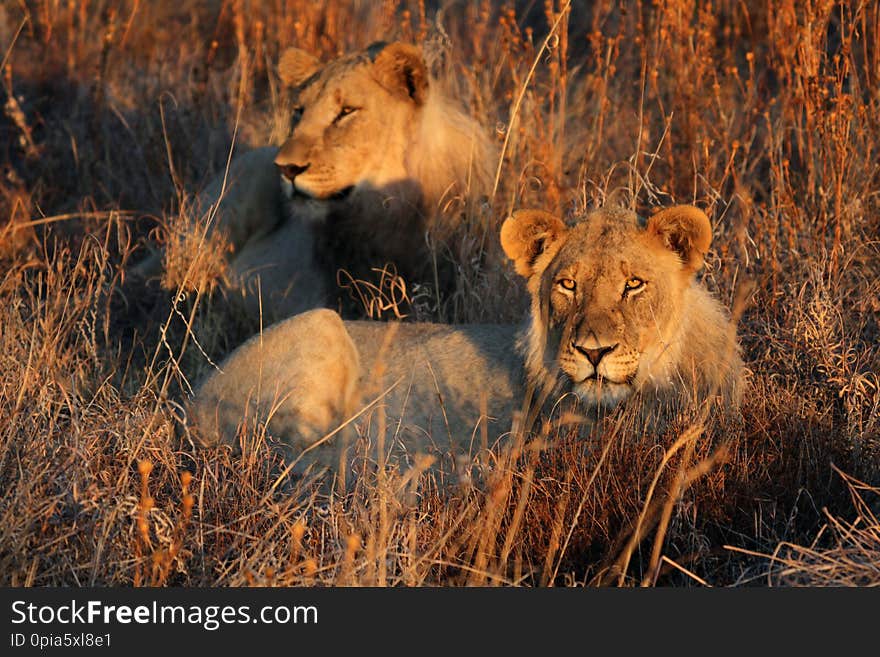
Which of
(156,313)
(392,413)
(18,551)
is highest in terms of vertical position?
(18,551)

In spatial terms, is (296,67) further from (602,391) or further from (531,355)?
(602,391)

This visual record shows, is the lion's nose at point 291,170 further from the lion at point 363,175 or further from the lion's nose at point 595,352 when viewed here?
the lion's nose at point 595,352

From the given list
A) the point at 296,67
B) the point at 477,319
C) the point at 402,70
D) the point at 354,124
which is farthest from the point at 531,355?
the point at 296,67

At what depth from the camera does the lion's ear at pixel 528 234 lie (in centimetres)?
517

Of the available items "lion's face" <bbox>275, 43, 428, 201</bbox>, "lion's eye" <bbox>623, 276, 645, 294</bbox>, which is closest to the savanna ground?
"lion's eye" <bbox>623, 276, 645, 294</bbox>

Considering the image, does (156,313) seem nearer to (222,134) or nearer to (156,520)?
(222,134)

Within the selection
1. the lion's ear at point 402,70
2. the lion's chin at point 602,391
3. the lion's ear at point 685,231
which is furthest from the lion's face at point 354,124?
the lion's chin at point 602,391

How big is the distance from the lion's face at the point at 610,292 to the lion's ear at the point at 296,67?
2.97m

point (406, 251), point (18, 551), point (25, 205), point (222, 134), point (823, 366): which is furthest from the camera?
point (222, 134)

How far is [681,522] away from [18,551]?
223 cm

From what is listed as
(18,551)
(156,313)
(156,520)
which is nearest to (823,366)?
(156,520)

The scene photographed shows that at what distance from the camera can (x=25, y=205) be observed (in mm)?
8344

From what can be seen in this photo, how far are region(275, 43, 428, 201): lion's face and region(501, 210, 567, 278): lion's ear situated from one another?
2102 mm

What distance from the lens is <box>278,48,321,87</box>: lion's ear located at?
25.3 feet
